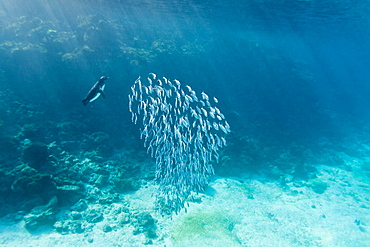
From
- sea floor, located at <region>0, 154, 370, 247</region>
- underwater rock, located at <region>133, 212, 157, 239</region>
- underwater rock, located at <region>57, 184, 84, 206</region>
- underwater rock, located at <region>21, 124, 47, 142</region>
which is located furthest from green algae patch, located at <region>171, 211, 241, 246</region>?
underwater rock, located at <region>21, 124, 47, 142</region>

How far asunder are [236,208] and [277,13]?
27409 mm

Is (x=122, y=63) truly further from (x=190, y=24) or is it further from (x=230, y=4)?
(x=190, y=24)

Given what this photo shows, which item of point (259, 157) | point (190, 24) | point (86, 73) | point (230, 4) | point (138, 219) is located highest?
point (190, 24)

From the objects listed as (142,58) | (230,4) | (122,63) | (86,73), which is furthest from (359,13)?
(86,73)

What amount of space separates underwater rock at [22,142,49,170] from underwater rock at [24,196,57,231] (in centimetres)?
261

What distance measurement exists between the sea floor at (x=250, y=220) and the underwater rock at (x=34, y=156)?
276 cm

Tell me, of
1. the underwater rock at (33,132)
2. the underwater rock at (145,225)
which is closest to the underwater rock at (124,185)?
the underwater rock at (145,225)

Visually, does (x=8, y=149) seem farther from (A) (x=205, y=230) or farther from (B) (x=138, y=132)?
(A) (x=205, y=230)

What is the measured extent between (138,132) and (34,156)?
6.06 m

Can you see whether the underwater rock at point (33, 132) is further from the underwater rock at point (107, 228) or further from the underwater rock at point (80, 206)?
the underwater rock at point (107, 228)

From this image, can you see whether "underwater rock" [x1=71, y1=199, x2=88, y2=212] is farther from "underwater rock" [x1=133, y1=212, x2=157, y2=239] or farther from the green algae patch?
the green algae patch

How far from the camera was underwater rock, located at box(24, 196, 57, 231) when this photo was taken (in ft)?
21.9

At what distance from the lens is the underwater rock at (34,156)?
30.0 feet

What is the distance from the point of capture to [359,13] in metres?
24.4
